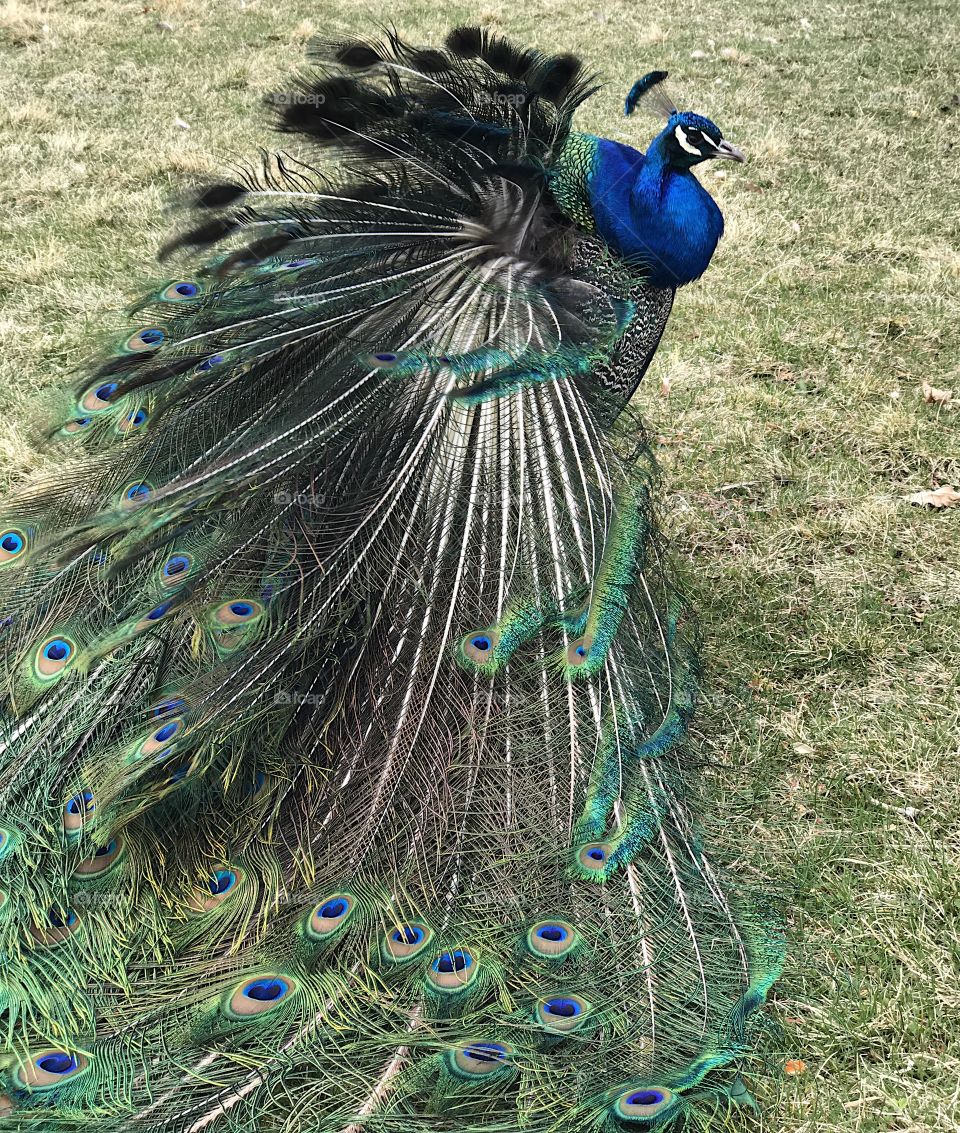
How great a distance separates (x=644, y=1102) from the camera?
185cm

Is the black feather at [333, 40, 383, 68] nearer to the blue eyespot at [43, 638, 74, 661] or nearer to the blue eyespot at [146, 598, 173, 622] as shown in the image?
the blue eyespot at [146, 598, 173, 622]

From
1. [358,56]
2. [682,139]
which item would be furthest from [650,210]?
[358,56]

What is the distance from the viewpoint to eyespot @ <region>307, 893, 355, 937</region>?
2.06m

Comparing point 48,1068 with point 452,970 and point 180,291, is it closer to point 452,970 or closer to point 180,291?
point 452,970

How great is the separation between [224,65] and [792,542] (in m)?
8.54

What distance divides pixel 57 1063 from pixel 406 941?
698 mm

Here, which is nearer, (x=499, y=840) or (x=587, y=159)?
(x=499, y=840)

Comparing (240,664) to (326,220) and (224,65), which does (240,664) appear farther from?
(224,65)

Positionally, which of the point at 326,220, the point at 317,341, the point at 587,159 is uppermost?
the point at 587,159

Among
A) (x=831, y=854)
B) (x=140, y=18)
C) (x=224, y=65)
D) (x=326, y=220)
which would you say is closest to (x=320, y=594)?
(x=326, y=220)

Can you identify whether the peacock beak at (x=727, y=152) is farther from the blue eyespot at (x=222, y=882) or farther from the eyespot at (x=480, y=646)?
the blue eyespot at (x=222, y=882)

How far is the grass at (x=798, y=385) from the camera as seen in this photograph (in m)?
2.51

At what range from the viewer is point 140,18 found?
1133 cm

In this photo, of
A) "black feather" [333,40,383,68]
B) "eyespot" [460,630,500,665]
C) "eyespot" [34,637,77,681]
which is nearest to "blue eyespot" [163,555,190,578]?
"eyespot" [34,637,77,681]
